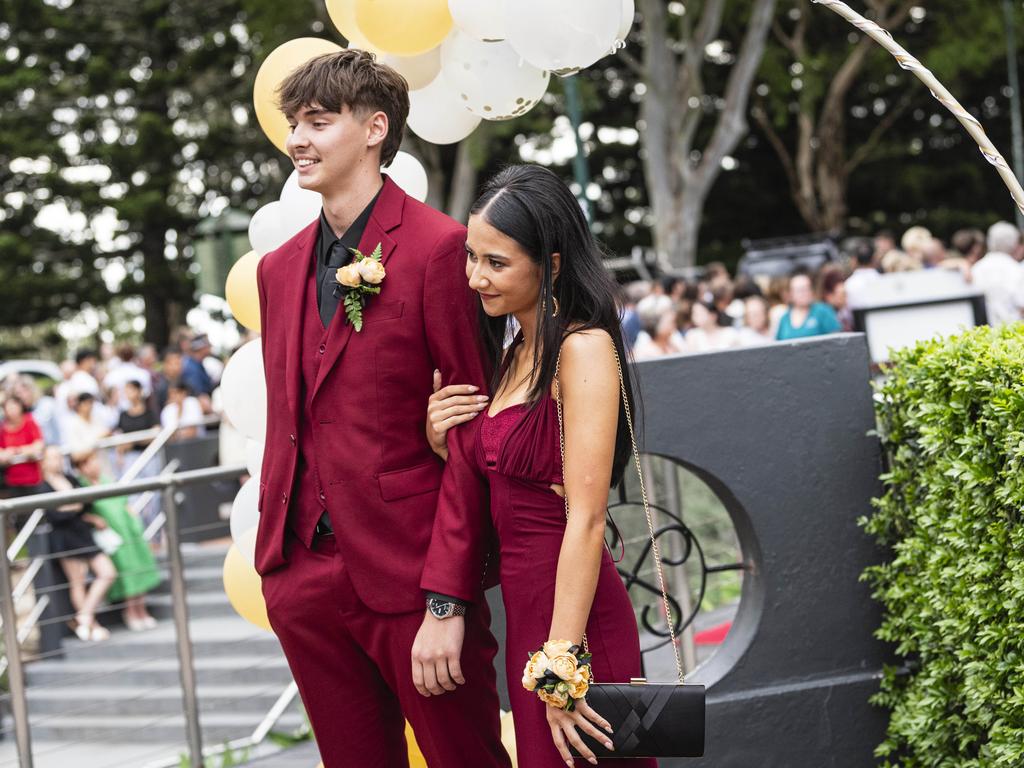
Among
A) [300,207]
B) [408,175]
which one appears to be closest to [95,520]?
[300,207]

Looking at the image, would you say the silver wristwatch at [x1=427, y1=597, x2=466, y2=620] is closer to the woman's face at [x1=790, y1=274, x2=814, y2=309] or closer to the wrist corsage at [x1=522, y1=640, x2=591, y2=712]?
the wrist corsage at [x1=522, y1=640, x2=591, y2=712]

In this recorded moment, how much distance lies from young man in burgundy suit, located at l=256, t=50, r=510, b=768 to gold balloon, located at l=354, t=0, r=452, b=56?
66 centimetres

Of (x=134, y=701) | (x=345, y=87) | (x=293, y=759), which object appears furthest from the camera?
(x=134, y=701)

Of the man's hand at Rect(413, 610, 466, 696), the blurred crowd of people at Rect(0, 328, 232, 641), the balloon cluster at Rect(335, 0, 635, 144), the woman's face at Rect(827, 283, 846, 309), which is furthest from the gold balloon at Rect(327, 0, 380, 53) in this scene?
the woman's face at Rect(827, 283, 846, 309)

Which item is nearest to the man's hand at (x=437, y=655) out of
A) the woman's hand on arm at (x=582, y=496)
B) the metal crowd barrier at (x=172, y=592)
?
the woman's hand on arm at (x=582, y=496)

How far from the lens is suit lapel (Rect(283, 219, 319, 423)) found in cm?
312

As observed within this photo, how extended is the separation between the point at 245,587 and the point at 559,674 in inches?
66.1

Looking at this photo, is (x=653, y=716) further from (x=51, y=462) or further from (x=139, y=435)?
(x=139, y=435)

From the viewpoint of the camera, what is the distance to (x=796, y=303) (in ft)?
30.2

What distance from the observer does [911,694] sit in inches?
175

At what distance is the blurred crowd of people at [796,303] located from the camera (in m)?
9.15

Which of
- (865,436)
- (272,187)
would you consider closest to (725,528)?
(865,436)

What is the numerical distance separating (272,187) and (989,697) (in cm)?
2686

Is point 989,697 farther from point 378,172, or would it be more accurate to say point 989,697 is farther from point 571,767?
point 378,172
